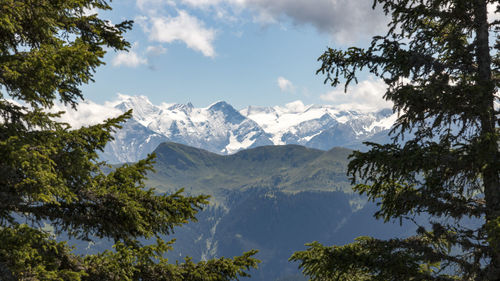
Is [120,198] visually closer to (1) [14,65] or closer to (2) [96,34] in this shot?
(1) [14,65]

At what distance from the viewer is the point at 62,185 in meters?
7.34

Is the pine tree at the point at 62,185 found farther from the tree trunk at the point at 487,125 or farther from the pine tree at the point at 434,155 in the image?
the tree trunk at the point at 487,125

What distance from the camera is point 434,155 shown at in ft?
31.1

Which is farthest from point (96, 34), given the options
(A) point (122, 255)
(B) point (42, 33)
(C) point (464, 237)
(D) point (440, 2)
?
(C) point (464, 237)

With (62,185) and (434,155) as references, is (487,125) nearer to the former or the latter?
(434,155)

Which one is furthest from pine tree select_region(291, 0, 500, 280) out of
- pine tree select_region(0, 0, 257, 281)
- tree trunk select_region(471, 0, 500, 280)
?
pine tree select_region(0, 0, 257, 281)

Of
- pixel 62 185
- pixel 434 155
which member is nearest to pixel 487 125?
pixel 434 155

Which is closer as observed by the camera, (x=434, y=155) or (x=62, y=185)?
(x=62, y=185)

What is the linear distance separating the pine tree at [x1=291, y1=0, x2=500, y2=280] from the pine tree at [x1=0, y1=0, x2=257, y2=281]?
147 inches

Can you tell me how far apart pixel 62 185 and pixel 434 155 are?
8.50m

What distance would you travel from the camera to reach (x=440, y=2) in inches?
424

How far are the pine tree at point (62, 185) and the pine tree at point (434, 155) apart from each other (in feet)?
12.3

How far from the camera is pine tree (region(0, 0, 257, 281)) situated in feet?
23.2

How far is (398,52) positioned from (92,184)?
867 centimetres
